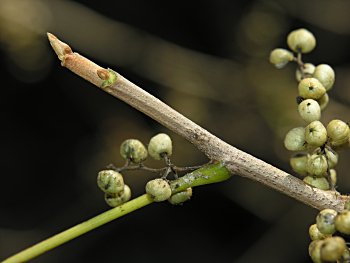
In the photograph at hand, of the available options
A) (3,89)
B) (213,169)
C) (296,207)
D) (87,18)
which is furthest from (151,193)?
(3,89)

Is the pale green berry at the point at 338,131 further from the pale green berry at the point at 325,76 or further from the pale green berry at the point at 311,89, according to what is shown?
the pale green berry at the point at 325,76

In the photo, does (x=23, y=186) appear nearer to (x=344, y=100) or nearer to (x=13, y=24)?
(x=13, y=24)

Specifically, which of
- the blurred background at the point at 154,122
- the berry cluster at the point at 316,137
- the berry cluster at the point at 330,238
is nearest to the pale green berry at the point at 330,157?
the berry cluster at the point at 316,137

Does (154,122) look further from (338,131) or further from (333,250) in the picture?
(333,250)

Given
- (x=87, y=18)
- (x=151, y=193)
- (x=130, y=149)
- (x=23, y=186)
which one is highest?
(x=87, y=18)

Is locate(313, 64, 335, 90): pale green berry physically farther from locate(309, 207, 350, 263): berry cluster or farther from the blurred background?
the blurred background

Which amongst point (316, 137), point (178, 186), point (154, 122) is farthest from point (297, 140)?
point (154, 122)

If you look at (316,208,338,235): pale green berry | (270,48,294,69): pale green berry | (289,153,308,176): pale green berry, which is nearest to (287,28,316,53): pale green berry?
(270,48,294,69): pale green berry
